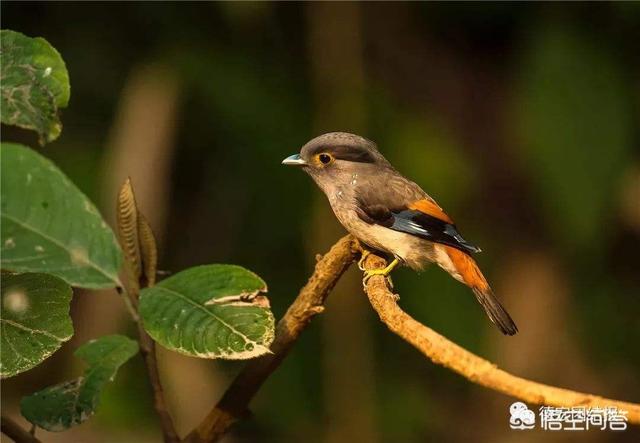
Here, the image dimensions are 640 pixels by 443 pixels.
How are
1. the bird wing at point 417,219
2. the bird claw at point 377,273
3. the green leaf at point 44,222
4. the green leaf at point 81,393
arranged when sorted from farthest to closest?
the bird wing at point 417,219, the bird claw at point 377,273, the green leaf at point 81,393, the green leaf at point 44,222

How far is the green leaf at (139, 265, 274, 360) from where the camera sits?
1.15 metres

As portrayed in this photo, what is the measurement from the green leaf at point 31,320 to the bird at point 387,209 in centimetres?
57

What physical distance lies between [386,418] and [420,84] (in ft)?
4.06

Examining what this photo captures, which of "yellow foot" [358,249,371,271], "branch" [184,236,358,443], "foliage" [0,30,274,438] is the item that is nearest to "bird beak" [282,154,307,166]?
"yellow foot" [358,249,371,271]

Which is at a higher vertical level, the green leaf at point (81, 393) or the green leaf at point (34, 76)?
the green leaf at point (34, 76)

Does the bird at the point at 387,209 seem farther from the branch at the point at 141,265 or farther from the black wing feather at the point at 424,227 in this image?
the branch at the point at 141,265

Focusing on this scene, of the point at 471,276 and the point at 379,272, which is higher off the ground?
the point at 379,272

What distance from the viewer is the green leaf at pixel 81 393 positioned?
1.23 m

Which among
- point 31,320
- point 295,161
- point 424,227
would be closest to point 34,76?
point 31,320

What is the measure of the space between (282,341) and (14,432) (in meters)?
0.34

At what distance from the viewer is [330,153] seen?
170 cm

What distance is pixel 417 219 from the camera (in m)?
1.70

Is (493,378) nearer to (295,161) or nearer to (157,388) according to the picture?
(157,388)

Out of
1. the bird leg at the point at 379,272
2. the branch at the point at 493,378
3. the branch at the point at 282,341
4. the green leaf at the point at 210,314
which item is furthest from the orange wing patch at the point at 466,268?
the branch at the point at 493,378
